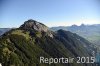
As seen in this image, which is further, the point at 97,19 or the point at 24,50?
the point at 24,50

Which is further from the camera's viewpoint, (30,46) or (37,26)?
(37,26)

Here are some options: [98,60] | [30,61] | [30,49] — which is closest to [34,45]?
[30,49]

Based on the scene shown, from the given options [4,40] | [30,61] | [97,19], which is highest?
[97,19]

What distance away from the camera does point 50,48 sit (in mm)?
49594

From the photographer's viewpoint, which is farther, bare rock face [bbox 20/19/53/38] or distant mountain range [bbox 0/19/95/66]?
distant mountain range [bbox 0/19/95/66]

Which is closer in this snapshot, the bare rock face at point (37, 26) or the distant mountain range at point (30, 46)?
the bare rock face at point (37, 26)

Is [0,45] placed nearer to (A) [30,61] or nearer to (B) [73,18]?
(A) [30,61]

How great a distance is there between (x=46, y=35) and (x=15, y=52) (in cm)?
1587

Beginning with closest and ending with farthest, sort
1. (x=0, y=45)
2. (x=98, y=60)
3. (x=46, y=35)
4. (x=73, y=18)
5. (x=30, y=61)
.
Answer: (x=98, y=60) → (x=73, y=18) → (x=30, y=61) → (x=0, y=45) → (x=46, y=35)

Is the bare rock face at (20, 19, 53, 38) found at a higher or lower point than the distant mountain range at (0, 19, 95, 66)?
higher

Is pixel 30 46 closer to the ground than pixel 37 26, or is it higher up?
closer to the ground

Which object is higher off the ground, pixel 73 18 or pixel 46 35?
pixel 73 18

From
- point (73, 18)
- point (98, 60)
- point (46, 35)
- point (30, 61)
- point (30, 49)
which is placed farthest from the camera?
point (46, 35)

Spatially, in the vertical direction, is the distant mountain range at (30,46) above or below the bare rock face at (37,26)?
below
